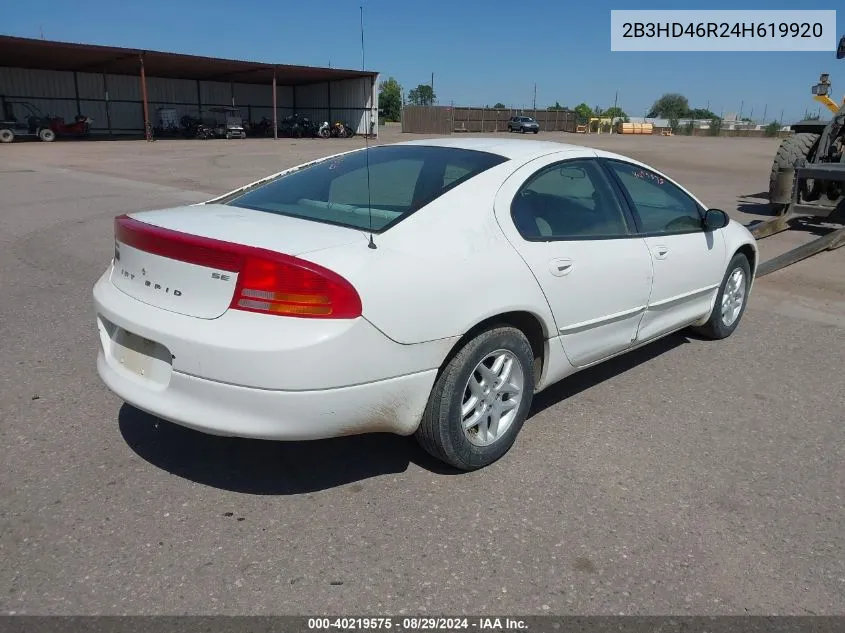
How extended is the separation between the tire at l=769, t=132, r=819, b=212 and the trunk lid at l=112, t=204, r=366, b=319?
10.1 metres

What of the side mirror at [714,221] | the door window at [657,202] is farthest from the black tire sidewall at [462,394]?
the side mirror at [714,221]

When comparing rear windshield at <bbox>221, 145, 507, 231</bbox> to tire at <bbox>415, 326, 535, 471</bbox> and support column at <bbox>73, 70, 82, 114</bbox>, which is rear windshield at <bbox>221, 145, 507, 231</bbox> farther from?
support column at <bbox>73, 70, 82, 114</bbox>

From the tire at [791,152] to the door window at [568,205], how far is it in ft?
27.5

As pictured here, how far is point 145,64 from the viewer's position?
37250 millimetres

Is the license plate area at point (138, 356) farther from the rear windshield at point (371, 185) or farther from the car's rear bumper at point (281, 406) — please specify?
the rear windshield at point (371, 185)

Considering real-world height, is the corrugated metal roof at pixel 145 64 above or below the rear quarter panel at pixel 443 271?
above

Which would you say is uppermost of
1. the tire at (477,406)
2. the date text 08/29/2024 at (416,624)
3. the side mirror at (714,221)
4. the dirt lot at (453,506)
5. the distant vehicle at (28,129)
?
the distant vehicle at (28,129)

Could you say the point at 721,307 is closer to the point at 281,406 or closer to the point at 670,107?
the point at 281,406

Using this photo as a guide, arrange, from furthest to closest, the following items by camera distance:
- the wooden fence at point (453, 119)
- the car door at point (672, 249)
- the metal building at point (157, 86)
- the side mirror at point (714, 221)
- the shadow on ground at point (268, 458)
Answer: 1. the wooden fence at point (453, 119)
2. the metal building at point (157, 86)
3. the side mirror at point (714, 221)
4. the car door at point (672, 249)
5. the shadow on ground at point (268, 458)

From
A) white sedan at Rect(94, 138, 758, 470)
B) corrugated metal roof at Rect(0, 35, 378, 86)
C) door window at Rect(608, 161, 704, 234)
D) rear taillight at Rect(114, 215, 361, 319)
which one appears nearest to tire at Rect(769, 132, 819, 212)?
door window at Rect(608, 161, 704, 234)

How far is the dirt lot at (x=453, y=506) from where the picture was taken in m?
2.35

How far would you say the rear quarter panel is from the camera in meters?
2.59

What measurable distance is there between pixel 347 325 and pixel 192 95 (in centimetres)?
4718

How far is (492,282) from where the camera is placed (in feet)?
9.68
